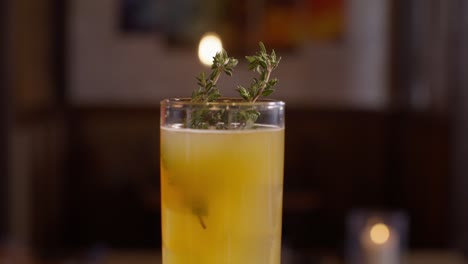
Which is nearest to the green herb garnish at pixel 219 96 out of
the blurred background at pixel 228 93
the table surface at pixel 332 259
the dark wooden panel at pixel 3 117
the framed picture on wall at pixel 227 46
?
the table surface at pixel 332 259

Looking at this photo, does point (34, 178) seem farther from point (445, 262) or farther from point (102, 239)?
point (445, 262)

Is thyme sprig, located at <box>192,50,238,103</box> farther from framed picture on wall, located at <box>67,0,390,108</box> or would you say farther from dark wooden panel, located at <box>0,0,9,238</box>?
framed picture on wall, located at <box>67,0,390,108</box>

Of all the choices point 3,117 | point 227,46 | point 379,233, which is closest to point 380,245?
point 379,233

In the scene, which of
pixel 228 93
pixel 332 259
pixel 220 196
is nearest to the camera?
pixel 220 196

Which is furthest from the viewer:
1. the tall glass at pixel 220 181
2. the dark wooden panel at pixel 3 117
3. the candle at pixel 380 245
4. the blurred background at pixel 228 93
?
the blurred background at pixel 228 93

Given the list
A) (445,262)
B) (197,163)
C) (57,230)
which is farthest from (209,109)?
(57,230)

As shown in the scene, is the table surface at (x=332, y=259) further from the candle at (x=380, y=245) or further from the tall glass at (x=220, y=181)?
the tall glass at (x=220, y=181)

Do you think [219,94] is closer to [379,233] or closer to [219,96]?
[219,96]
